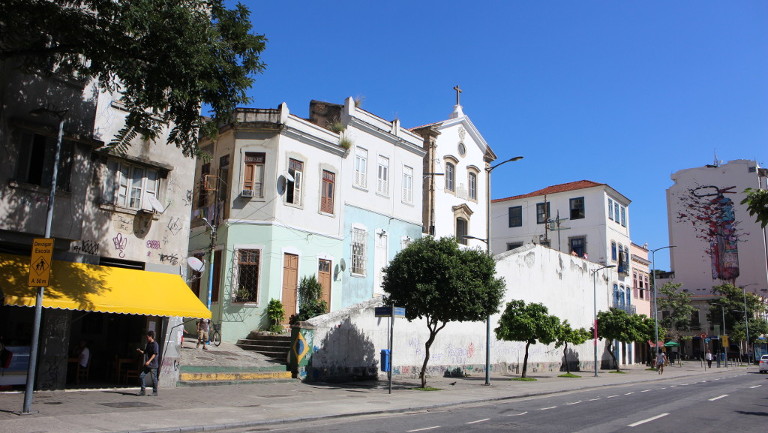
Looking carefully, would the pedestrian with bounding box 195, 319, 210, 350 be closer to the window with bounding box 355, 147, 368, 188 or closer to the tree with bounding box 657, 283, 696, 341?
the window with bounding box 355, 147, 368, 188

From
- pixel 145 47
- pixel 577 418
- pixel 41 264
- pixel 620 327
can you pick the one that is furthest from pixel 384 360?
pixel 620 327

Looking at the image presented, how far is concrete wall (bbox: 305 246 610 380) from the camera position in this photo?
2244 centimetres

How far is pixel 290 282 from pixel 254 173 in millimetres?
4887

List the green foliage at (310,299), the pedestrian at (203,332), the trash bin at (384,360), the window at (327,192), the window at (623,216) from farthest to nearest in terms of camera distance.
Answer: the window at (623,216) < the window at (327,192) < the green foliage at (310,299) < the pedestrian at (203,332) < the trash bin at (384,360)

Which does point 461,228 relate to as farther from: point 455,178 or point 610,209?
point 610,209

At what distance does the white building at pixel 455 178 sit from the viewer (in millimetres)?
36344

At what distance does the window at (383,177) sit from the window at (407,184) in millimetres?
1336

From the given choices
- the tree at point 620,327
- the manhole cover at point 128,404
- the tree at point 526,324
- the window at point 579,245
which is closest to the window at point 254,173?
the manhole cover at point 128,404

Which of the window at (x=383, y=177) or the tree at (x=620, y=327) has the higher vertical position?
the window at (x=383, y=177)

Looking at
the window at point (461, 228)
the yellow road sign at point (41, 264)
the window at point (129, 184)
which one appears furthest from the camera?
the window at point (461, 228)

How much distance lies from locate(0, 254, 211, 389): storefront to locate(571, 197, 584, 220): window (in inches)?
1683

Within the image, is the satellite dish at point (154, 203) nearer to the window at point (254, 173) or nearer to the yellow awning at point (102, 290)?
the yellow awning at point (102, 290)

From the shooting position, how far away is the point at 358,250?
29219 millimetres

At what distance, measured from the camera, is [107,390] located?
1653 centimetres
